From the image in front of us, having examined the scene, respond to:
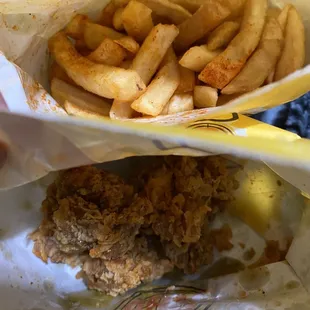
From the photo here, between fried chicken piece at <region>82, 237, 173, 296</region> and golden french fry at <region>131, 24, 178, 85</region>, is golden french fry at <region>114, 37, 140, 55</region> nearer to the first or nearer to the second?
golden french fry at <region>131, 24, 178, 85</region>

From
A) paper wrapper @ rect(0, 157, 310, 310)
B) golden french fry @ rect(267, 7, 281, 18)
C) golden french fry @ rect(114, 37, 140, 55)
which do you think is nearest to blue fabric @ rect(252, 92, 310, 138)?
paper wrapper @ rect(0, 157, 310, 310)

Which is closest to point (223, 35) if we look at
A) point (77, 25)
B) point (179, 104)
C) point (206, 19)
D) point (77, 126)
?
point (206, 19)

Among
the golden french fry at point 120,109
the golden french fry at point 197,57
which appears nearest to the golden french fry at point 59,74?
the golden french fry at point 120,109

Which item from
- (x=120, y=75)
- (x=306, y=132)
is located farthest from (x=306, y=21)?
(x=120, y=75)

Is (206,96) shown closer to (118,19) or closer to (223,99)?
(223,99)

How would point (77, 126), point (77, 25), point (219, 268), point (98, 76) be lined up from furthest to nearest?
1. point (219, 268)
2. point (77, 25)
3. point (98, 76)
4. point (77, 126)

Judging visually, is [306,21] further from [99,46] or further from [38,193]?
[38,193]

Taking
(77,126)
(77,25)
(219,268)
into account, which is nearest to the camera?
(77,126)
